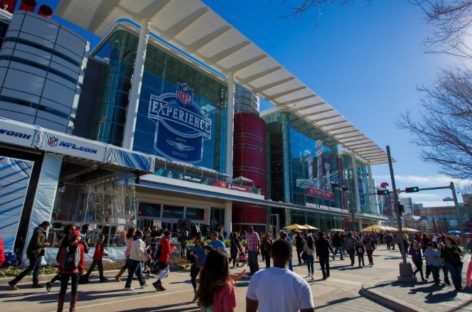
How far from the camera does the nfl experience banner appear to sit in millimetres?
27859

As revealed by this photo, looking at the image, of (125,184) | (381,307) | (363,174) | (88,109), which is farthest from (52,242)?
(363,174)

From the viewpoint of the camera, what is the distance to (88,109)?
29625 mm

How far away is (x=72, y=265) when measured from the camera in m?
5.39

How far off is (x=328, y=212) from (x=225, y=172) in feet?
68.8

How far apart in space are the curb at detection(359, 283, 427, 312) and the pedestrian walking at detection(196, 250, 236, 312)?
535 centimetres

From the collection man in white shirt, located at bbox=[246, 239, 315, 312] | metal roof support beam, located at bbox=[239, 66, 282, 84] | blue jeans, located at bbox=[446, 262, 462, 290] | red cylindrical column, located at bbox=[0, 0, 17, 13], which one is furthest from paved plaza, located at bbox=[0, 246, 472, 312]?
red cylindrical column, located at bbox=[0, 0, 17, 13]

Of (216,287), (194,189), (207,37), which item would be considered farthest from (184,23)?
(216,287)

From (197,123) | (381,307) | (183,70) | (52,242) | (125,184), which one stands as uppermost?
(183,70)

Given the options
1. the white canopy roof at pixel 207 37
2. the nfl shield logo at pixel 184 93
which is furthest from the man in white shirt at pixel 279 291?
the nfl shield logo at pixel 184 93

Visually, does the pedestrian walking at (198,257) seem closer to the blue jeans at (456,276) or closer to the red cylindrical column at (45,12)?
the blue jeans at (456,276)

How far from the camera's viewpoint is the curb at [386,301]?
6336 mm

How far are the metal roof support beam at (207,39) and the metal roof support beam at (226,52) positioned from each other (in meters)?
2.32

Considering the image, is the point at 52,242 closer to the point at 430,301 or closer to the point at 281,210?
the point at 430,301

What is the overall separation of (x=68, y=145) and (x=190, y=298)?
8198 millimetres
